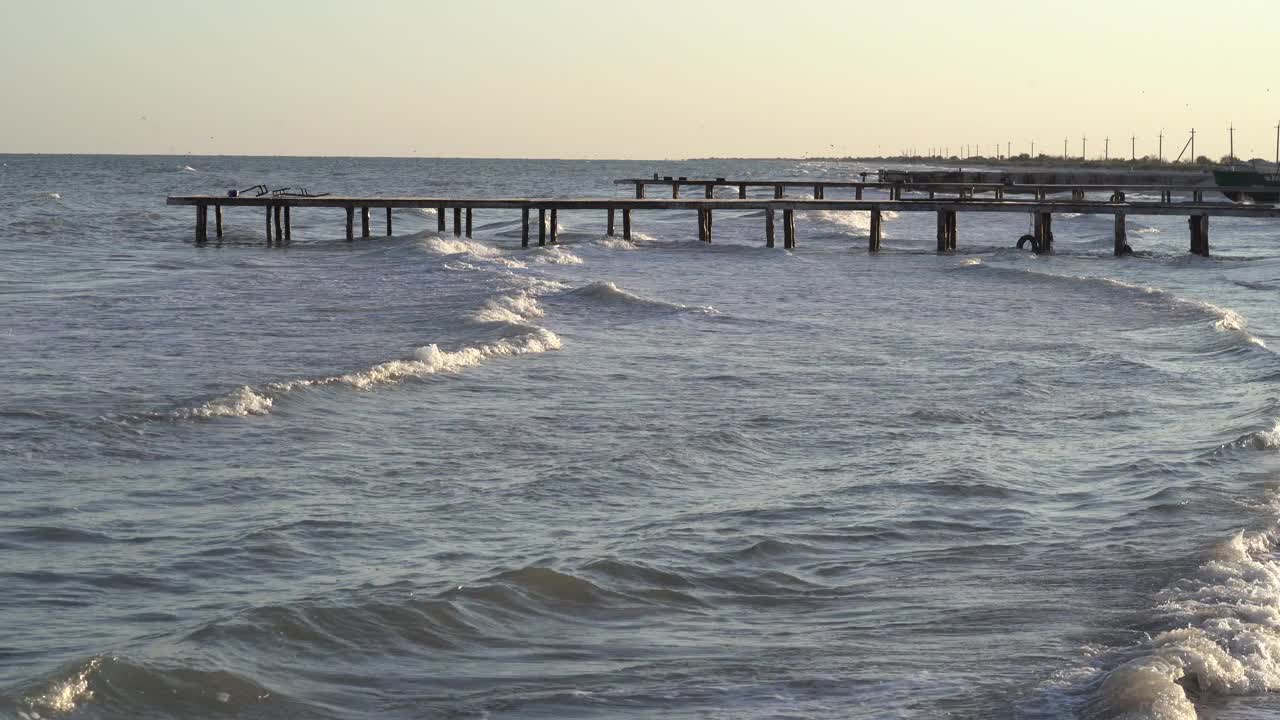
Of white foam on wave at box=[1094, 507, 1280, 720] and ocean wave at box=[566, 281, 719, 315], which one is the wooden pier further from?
white foam on wave at box=[1094, 507, 1280, 720]

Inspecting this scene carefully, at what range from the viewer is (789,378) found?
16891 mm

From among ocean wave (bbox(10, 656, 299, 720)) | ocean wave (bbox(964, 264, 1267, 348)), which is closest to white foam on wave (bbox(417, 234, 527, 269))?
ocean wave (bbox(964, 264, 1267, 348))

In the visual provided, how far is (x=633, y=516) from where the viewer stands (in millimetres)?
10266

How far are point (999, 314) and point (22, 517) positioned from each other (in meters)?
17.9

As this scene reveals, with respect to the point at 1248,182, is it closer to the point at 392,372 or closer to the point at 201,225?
the point at 201,225

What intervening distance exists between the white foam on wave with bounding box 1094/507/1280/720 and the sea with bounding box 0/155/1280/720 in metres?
0.02

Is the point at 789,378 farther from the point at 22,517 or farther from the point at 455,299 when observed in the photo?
the point at 455,299

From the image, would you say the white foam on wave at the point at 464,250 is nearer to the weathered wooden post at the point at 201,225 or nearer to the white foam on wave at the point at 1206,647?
the weathered wooden post at the point at 201,225

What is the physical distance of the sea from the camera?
701 centimetres

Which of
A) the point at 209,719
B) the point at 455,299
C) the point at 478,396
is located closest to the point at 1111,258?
the point at 455,299

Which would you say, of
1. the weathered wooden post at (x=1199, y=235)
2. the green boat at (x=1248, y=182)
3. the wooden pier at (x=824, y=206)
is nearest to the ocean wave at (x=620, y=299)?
the wooden pier at (x=824, y=206)

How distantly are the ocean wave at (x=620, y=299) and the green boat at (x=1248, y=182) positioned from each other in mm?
41383

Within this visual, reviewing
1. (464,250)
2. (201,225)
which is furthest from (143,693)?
(201,225)

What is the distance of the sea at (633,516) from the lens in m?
7.01
